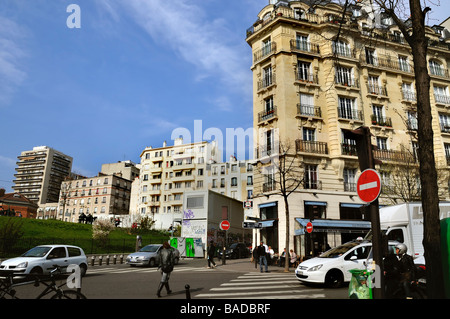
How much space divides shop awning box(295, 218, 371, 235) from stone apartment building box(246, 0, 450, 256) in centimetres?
8

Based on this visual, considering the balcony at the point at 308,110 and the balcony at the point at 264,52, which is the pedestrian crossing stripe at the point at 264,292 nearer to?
the balcony at the point at 308,110

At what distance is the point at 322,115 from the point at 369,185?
24265mm

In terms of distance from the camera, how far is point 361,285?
6074mm

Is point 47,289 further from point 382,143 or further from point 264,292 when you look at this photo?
point 382,143

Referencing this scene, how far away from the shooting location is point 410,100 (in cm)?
3156

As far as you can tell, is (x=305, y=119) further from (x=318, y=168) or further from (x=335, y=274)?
(x=335, y=274)

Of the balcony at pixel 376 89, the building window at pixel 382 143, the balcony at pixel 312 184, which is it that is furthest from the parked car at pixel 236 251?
the balcony at pixel 376 89

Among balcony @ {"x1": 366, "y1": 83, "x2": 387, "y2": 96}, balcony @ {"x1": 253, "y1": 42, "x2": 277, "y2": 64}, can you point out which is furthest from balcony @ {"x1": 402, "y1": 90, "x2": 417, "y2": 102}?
balcony @ {"x1": 253, "y1": 42, "x2": 277, "y2": 64}

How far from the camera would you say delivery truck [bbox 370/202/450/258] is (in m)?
13.3

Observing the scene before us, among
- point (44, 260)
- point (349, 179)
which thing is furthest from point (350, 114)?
point (44, 260)

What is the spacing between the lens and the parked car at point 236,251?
102ft

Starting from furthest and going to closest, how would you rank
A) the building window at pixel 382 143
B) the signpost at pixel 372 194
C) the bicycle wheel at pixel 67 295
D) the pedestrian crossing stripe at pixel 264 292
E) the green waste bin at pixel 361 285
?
the building window at pixel 382 143 < the pedestrian crossing stripe at pixel 264 292 < the green waste bin at pixel 361 285 < the bicycle wheel at pixel 67 295 < the signpost at pixel 372 194

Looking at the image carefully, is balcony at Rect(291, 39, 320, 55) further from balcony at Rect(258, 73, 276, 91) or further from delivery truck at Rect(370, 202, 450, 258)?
delivery truck at Rect(370, 202, 450, 258)
